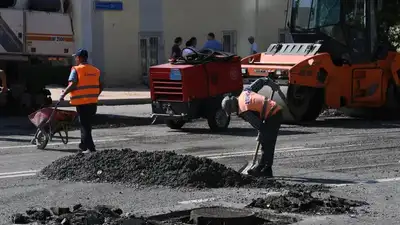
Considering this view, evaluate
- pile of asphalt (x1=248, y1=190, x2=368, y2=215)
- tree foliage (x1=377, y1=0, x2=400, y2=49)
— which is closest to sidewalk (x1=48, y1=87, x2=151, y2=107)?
tree foliage (x1=377, y1=0, x2=400, y2=49)

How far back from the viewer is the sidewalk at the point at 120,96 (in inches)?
974

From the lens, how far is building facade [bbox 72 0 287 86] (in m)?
29.6

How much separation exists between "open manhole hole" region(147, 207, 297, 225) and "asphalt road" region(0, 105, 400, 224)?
0.88 ft

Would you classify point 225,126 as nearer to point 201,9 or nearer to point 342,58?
point 342,58

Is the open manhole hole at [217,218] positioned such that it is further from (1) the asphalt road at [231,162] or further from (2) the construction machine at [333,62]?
(2) the construction machine at [333,62]

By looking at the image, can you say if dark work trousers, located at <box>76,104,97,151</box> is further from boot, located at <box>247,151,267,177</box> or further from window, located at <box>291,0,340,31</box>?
window, located at <box>291,0,340,31</box>

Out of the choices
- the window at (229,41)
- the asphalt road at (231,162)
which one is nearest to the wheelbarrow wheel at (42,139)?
the asphalt road at (231,162)

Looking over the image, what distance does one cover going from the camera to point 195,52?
16.5 metres

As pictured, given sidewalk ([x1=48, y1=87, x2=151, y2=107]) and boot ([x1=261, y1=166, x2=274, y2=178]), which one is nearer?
boot ([x1=261, y1=166, x2=274, y2=178])

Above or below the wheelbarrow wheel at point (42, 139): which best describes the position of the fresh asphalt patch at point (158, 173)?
above

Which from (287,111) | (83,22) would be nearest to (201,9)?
(83,22)

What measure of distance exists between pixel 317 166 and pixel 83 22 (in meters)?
18.2

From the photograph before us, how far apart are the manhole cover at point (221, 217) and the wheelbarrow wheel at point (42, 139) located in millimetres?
6110

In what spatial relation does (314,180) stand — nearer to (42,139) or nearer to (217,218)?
(217,218)
